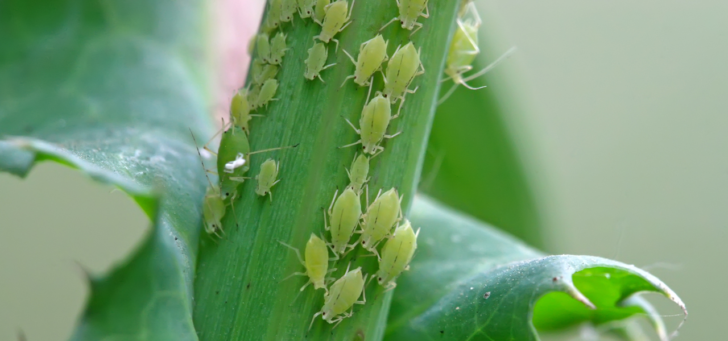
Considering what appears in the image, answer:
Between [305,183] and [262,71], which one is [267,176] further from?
[262,71]

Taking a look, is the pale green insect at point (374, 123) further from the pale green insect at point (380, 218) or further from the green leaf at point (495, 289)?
the green leaf at point (495, 289)

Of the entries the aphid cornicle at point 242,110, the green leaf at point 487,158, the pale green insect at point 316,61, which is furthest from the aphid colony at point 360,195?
the green leaf at point 487,158

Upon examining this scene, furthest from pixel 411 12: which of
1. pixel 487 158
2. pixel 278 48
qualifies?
pixel 487 158

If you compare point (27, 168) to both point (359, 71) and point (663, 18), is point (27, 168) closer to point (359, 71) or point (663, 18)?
point (359, 71)

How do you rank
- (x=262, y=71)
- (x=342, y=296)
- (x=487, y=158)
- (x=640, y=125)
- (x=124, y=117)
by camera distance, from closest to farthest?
(x=342, y=296), (x=262, y=71), (x=124, y=117), (x=487, y=158), (x=640, y=125)

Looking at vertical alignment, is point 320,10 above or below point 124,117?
above

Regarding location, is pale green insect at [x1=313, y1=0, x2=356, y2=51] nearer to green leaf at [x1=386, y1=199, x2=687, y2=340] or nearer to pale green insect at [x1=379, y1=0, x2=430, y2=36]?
pale green insect at [x1=379, y1=0, x2=430, y2=36]

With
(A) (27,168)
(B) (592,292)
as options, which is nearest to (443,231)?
(B) (592,292)
